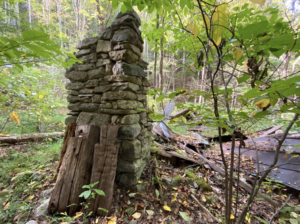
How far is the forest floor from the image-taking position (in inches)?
68.6

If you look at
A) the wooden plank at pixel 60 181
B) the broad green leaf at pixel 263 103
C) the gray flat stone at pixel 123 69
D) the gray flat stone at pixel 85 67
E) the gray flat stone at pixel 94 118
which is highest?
the gray flat stone at pixel 85 67

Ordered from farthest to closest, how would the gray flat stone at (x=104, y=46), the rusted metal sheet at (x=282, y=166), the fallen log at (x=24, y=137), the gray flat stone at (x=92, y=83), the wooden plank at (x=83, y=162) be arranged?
the fallen log at (x=24, y=137) → the rusted metal sheet at (x=282, y=166) → the gray flat stone at (x=92, y=83) → the gray flat stone at (x=104, y=46) → the wooden plank at (x=83, y=162)

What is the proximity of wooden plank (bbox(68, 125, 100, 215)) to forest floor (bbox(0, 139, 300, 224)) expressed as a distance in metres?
0.21

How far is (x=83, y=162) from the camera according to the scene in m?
1.83

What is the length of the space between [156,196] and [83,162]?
129 cm

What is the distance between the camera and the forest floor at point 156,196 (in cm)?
174

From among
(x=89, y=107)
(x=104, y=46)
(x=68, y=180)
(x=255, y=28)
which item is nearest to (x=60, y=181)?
(x=68, y=180)

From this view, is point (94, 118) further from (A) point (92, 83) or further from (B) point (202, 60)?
(B) point (202, 60)

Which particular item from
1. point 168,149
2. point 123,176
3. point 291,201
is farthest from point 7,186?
point 291,201

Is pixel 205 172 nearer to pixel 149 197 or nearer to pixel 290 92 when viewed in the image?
pixel 149 197

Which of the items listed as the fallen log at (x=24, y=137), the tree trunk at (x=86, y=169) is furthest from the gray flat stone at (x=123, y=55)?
the fallen log at (x=24, y=137)

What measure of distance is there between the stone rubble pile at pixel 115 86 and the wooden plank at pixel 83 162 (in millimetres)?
275

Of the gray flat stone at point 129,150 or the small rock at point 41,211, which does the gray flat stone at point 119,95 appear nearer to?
the gray flat stone at point 129,150

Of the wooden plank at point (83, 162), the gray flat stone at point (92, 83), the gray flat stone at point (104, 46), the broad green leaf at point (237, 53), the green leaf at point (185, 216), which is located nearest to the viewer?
the broad green leaf at point (237, 53)
